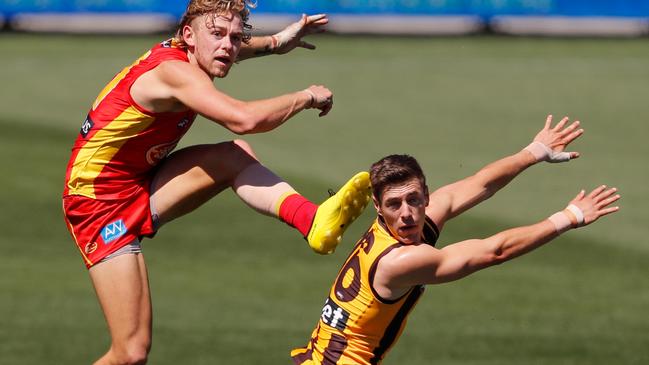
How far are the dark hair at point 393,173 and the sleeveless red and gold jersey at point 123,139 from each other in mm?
1518

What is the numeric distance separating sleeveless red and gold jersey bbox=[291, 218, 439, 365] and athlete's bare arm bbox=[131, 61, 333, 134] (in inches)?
36.8

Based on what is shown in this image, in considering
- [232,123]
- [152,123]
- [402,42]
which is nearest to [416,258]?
[232,123]

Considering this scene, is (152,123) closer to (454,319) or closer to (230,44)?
(230,44)

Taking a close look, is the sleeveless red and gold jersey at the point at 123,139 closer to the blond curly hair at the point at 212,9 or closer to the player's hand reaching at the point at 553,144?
the blond curly hair at the point at 212,9

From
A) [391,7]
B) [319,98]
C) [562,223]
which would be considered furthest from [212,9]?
[391,7]

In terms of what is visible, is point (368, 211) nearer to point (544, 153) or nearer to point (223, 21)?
point (544, 153)

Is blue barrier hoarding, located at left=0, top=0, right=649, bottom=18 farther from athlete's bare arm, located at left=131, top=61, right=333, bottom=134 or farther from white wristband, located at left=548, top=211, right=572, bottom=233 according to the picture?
white wristband, located at left=548, top=211, right=572, bottom=233

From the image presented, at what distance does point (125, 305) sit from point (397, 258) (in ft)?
7.06

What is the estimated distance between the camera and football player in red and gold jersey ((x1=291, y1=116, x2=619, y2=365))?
8.19m

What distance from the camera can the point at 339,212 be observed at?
8.53 metres

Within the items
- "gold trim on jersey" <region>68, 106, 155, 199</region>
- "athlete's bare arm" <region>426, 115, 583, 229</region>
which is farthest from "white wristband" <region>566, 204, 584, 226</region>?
"gold trim on jersey" <region>68, 106, 155, 199</region>

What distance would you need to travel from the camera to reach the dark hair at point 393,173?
322 inches

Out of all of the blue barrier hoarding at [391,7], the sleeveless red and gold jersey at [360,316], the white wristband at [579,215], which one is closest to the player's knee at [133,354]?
the sleeveless red and gold jersey at [360,316]

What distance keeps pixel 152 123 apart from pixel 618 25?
24.8 m
